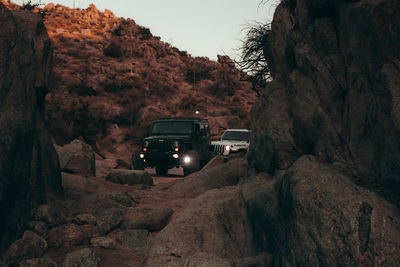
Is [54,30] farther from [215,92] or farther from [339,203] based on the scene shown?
[339,203]

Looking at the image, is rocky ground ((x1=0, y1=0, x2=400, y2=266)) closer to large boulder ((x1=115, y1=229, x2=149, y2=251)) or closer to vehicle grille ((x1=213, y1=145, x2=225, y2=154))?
large boulder ((x1=115, y1=229, x2=149, y2=251))

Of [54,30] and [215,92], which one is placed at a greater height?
[54,30]

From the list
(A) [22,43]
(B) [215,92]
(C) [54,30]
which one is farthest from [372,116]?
(C) [54,30]

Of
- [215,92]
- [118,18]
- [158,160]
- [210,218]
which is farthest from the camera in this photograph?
[118,18]

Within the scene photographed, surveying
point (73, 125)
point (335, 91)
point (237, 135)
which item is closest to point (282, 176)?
point (335, 91)

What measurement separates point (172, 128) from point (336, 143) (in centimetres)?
1266

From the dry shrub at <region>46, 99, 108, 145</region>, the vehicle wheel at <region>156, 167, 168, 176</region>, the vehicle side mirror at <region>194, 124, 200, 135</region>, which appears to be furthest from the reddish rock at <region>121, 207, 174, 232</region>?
the dry shrub at <region>46, 99, 108, 145</region>

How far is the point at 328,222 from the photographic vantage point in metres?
4.43

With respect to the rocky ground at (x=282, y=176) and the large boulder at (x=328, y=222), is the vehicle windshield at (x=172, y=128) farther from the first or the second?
the large boulder at (x=328, y=222)

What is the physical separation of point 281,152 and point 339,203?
9.14 ft

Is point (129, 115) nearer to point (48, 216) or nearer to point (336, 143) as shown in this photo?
point (48, 216)

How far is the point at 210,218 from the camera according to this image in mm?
7023

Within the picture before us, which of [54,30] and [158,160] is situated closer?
[158,160]

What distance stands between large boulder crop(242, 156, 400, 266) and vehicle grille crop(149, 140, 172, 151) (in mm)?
11548
